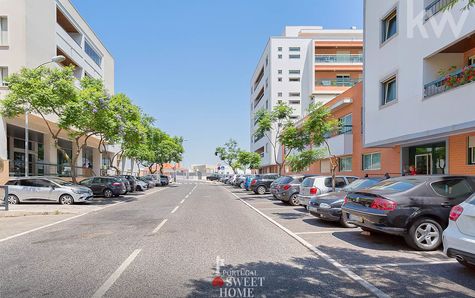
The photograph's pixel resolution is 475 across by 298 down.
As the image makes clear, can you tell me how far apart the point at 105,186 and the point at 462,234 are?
70.8 feet

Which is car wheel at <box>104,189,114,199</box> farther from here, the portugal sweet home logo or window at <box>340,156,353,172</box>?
the portugal sweet home logo

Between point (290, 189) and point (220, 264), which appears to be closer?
point (220, 264)

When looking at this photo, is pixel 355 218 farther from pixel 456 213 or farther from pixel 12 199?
pixel 12 199

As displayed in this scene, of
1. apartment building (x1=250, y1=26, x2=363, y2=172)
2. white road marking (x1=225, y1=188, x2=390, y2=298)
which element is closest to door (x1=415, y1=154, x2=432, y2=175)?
white road marking (x1=225, y1=188, x2=390, y2=298)

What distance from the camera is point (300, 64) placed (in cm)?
5747

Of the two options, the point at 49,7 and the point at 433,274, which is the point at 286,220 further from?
the point at 49,7

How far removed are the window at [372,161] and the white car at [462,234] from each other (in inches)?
626

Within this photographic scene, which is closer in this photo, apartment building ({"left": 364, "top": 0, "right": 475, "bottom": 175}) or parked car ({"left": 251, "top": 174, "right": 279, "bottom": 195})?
apartment building ({"left": 364, "top": 0, "right": 475, "bottom": 175})

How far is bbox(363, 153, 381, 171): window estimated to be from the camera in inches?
820

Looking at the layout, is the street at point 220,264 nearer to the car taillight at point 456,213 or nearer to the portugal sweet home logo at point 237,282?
the portugal sweet home logo at point 237,282

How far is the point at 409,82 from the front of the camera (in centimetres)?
1546

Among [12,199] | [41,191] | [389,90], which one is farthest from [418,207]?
[12,199]

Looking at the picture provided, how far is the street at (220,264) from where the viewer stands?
476 centimetres

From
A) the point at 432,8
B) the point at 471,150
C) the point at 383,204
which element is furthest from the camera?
the point at 432,8
